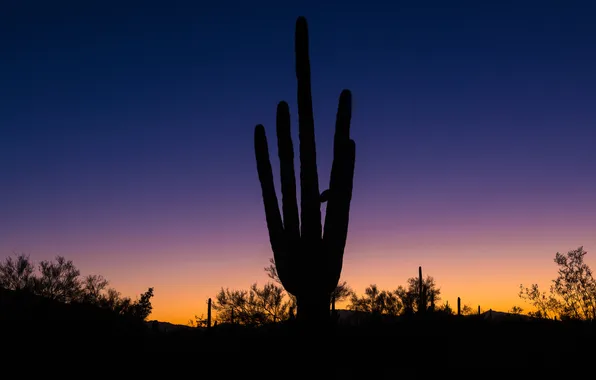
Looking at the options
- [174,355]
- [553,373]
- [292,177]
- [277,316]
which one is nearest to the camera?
[553,373]

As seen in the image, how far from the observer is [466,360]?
10.4 metres

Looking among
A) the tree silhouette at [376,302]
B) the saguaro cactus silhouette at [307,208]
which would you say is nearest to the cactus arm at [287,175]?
the saguaro cactus silhouette at [307,208]

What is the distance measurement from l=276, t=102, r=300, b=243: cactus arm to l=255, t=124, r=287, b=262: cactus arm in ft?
0.72

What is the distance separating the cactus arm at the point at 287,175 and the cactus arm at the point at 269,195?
22 cm

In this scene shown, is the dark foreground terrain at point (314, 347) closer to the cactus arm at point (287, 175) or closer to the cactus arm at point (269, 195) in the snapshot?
the cactus arm at point (269, 195)

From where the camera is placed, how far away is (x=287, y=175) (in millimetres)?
14680

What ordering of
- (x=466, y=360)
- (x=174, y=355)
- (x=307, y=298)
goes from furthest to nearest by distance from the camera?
(x=307, y=298)
(x=174, y=355)
(x=466, y=360)

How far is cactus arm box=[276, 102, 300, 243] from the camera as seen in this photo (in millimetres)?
14266

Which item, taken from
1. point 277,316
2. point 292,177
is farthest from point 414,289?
point 292,177

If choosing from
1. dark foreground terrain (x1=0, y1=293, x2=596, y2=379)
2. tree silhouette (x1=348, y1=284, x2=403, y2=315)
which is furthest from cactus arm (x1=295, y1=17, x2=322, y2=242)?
tree silhouette (x1=348, y1=284, x2=403, y2=315)

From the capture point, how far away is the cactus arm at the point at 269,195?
47.4ft

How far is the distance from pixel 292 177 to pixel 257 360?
208 inches

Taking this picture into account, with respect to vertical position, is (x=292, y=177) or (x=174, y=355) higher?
(x=292, y=177)

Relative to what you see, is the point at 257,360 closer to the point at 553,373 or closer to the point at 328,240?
the point at 328,240
